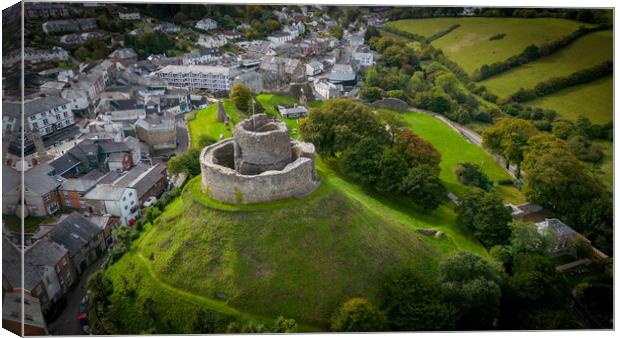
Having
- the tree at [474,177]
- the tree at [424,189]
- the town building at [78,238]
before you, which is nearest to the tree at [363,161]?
the tree at [424,189]

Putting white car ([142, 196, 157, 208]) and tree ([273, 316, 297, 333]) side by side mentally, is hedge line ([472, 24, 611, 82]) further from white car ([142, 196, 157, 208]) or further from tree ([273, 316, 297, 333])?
white car ([142, 196, 157, 208])

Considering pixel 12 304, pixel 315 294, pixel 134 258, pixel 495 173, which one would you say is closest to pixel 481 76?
pixel 495 173

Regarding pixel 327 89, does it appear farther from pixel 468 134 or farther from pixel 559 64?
pixel 559 64

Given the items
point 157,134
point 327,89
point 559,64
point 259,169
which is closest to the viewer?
point 259,169

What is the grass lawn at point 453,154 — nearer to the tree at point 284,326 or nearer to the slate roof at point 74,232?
the tree at point 284,326

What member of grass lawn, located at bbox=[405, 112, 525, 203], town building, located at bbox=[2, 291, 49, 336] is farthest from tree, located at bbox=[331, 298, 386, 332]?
grass lawn, located at bbox=[405, 112, 525, 203]

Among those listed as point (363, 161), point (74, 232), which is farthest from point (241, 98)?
point (74, 232)
